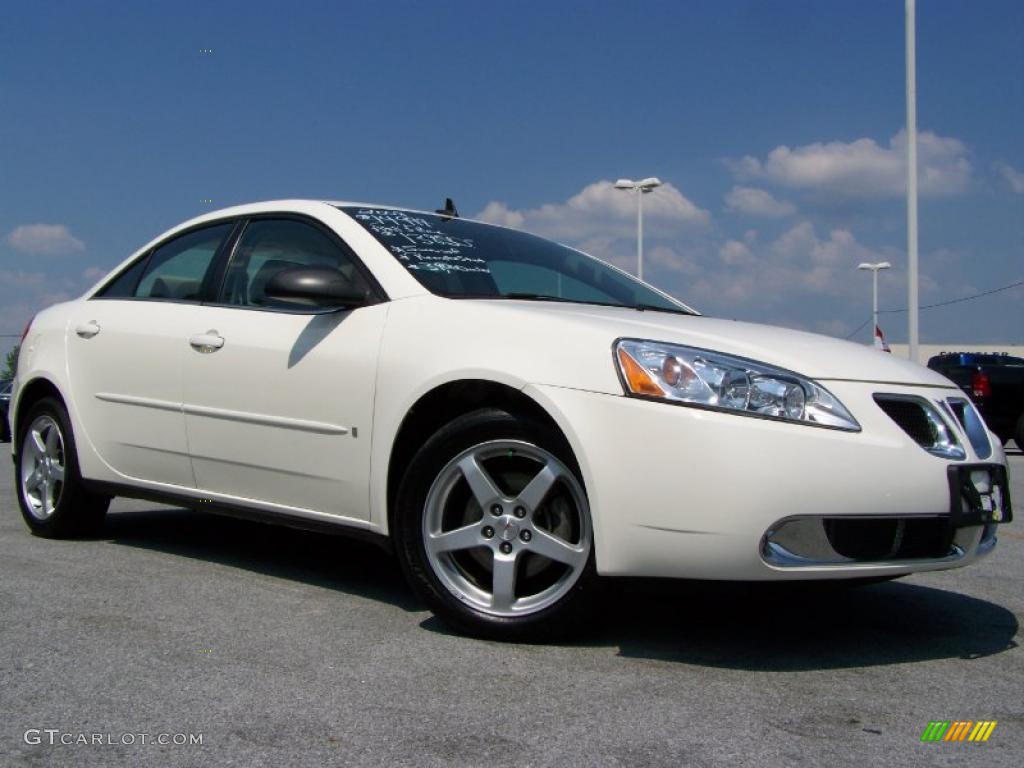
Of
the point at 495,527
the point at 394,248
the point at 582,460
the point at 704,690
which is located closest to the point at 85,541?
the point at 394,248

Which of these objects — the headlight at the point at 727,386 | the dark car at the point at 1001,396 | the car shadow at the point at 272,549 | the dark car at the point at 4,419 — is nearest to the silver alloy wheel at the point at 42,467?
the car shadow at the point at 272,549

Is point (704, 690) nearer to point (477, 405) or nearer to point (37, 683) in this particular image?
point (477, 405)

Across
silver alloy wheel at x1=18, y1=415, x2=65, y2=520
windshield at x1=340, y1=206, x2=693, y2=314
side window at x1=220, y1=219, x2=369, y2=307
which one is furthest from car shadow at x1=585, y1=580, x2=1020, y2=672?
silver alloy wheel at x1=18, y1=415, x2=65, y2=520

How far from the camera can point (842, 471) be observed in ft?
10.4

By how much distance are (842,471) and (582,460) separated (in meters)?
0.74

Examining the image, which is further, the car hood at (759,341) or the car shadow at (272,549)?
the car shadow at (272,549)

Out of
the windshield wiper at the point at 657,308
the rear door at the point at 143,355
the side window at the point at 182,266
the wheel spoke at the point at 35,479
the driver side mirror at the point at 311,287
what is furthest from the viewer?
the wheel spoke at the point at 35,479

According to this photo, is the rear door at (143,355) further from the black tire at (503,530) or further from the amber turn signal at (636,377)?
the amber turn signal at (636,377)

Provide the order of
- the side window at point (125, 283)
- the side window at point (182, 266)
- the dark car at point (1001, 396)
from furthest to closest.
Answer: the dark car at point (1001, 396) → the side window at point (125, 283) → the side window at point (182, 266)

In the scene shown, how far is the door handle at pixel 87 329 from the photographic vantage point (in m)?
5.19

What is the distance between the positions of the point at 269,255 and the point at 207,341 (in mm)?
455

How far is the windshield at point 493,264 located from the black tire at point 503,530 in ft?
2.17

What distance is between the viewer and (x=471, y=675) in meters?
3.17

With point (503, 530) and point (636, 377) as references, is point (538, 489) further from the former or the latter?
point (636, 377)
